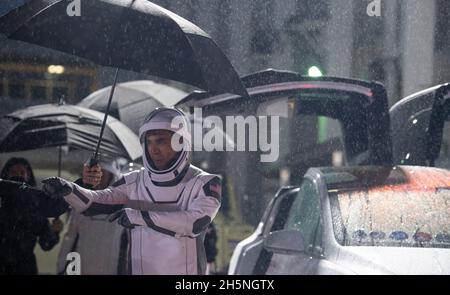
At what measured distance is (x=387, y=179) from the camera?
7.06 m

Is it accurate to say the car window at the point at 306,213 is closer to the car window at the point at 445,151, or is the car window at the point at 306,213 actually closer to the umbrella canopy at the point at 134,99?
the car window at the point at 445,151

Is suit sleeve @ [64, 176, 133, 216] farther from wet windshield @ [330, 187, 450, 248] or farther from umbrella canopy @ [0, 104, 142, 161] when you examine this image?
umbrella canopy @ [0, 104, 142, 161]

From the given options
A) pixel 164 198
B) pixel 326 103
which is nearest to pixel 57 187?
pixel 164 198

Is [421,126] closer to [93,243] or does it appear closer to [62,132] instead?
[93,243]

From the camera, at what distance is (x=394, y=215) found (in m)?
6.67

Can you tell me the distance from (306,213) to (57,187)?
2.01 meters

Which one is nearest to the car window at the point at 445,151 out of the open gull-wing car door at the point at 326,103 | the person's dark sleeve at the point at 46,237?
the open gull-wing car door at the point at 326,103

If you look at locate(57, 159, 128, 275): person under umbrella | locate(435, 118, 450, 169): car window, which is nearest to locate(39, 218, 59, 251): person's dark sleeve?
locate(57, 159, 128, 275): person under umbrella

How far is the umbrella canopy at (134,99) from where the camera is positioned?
33.2 feet

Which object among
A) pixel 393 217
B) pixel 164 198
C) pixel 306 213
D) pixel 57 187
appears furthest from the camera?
pixel 306 213
